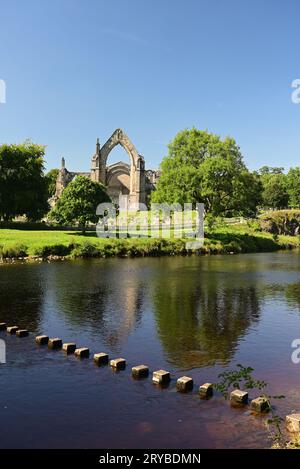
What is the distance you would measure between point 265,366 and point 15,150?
6834 cm

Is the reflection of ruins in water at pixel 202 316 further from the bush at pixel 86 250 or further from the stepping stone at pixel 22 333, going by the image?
the bush at pixel 86 250

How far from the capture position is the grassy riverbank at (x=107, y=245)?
50.6 metres

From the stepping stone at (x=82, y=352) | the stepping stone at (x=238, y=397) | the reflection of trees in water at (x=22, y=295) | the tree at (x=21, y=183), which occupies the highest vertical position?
the tree at (x=21, y=183)

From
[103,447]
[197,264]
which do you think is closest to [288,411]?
[103,447]

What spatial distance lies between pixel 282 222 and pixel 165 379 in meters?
87.5

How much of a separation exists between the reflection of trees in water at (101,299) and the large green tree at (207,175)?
28883mm

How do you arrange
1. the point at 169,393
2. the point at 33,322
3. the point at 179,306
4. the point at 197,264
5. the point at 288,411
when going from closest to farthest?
the point at 288,411, the point at 169,393, the point at 33,322, the point at 179,306, the point at 197,264

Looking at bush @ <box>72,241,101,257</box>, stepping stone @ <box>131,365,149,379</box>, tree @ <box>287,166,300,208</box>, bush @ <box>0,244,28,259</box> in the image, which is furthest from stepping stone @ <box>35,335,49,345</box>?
tree @ <box>287,166,300,208</box>

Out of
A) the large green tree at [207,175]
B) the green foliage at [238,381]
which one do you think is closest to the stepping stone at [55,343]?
the green foliage at [238,381]

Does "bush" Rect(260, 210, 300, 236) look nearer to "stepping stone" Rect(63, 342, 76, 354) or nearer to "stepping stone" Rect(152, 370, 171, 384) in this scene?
"stepping stone" Rect(63, 342, 76, 354)

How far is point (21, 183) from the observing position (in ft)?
245

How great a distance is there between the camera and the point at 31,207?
74938 mm

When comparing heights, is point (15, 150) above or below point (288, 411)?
above
